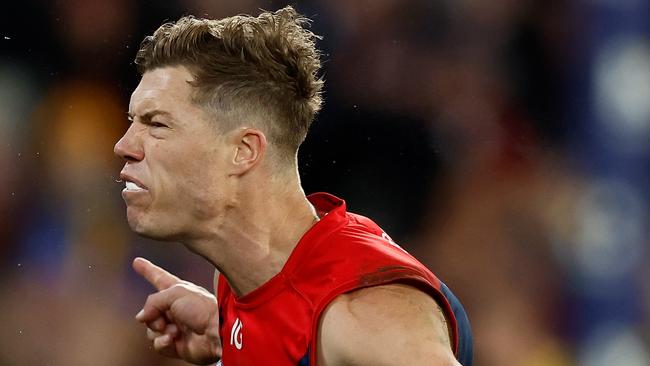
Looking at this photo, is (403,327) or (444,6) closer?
(403,327)

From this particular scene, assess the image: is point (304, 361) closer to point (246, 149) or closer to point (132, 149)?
point (246, 149)

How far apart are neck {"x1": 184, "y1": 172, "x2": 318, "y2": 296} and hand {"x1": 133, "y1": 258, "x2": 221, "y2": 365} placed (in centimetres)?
37

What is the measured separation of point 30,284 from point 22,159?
467mm

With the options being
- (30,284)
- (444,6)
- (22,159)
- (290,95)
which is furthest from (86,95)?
(290,95)

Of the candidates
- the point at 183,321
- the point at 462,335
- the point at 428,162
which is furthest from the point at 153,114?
the point at 428,162

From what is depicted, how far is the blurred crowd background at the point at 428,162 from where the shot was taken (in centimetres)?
376

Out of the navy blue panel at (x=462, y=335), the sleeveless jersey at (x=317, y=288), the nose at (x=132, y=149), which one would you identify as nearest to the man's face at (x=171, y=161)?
the nose at (x=132, y=149)

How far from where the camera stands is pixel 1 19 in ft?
12.5

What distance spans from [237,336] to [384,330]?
22.6 inches

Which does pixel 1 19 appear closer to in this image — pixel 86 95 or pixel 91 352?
pixel 86 95

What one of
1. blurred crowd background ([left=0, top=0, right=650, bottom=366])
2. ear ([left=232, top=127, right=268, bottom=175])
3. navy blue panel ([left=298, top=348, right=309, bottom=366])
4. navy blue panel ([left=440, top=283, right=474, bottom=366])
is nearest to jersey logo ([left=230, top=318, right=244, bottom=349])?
navy blue panel ([left=298, top=348, right=309, bottom=366])

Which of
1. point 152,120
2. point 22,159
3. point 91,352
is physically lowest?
point 91,352

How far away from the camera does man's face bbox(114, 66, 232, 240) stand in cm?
225

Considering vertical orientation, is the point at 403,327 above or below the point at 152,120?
below
